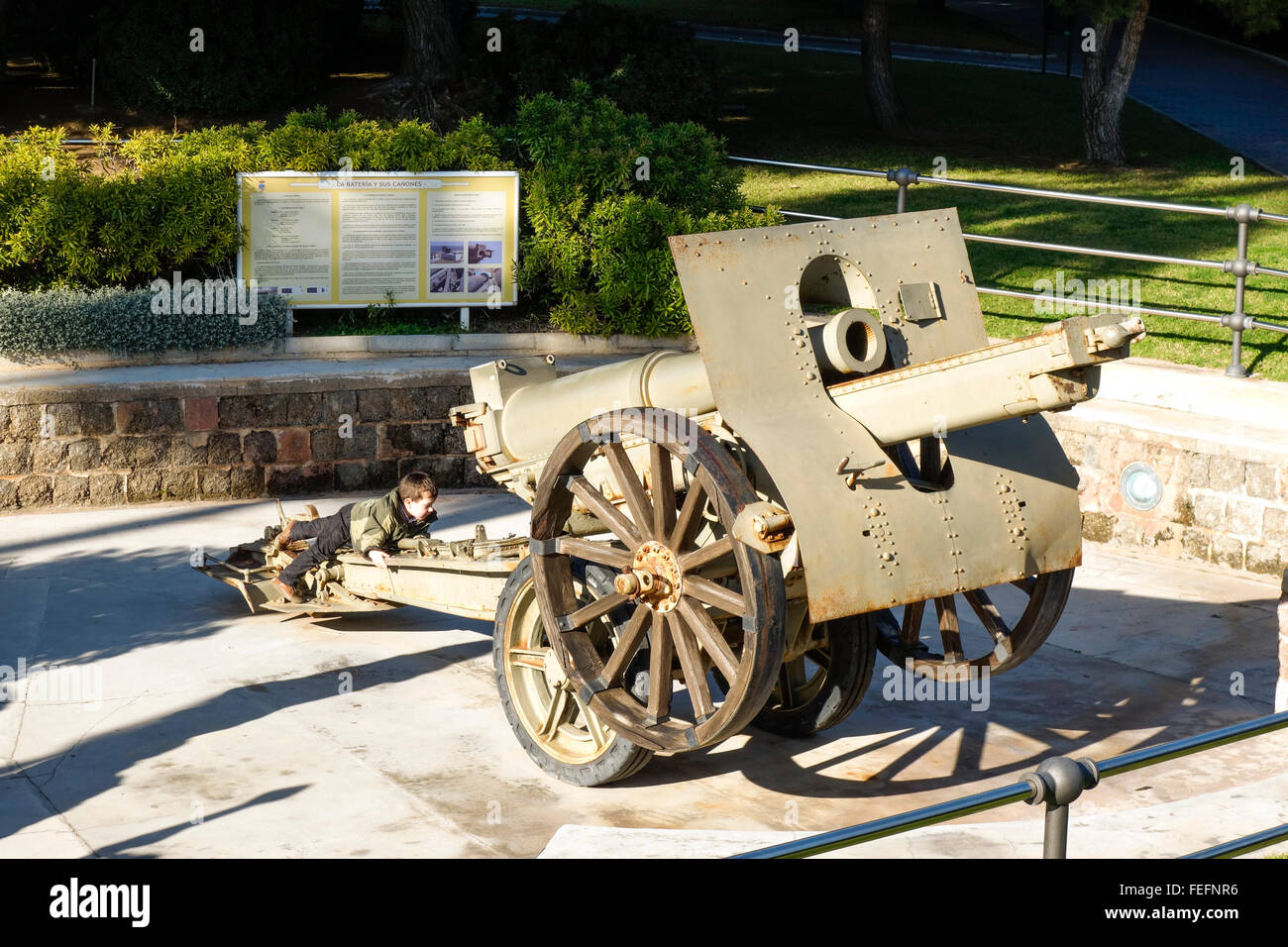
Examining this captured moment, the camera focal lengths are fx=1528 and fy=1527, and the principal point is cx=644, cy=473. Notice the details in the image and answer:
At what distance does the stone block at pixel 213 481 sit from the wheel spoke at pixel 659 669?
5.44 metres

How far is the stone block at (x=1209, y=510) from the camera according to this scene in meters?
8.82

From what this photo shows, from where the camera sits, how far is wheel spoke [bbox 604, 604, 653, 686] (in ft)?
18.6

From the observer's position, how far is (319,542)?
7.55 meters

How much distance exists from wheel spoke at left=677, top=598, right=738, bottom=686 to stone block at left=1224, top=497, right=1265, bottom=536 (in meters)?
4.52

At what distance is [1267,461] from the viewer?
8.52 meters

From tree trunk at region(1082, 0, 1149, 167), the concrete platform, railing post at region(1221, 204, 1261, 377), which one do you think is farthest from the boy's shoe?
tree trunk at region(1082, 0, 1149, 167)

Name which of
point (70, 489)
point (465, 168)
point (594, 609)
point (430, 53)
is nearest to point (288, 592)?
point (594, 609)

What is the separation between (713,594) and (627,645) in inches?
21.7

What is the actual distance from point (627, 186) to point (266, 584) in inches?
198

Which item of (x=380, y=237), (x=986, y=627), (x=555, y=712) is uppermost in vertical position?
(x=380, y=237)

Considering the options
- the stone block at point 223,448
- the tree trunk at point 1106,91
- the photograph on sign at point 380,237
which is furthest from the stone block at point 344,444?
the tree trunk at point 1106,91

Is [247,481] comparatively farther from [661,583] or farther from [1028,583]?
[1028,583]

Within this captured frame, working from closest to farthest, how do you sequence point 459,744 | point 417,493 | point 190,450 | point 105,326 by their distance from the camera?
point 459,744, point 417,493, point 190,450, point 105,326
